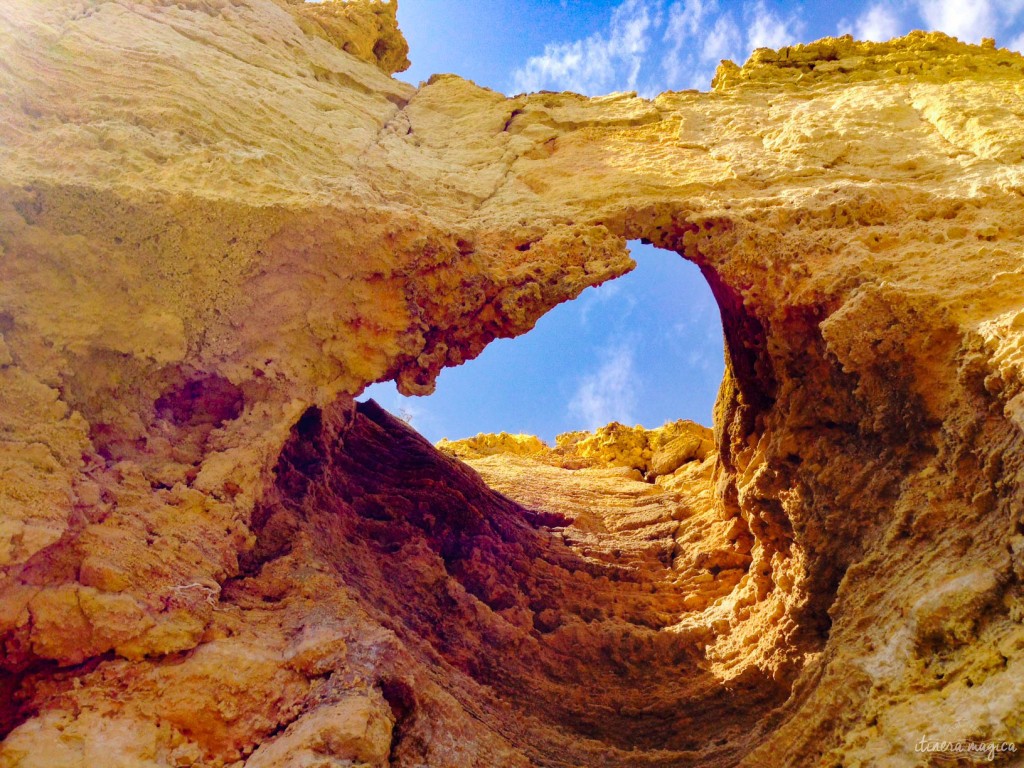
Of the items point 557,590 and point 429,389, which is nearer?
point 429,389

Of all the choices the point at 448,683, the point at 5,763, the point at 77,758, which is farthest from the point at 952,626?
the point at 5,763

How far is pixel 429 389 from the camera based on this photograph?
5.77 m

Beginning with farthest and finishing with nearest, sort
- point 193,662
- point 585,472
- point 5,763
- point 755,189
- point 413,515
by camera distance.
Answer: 1. point 585,472
2. point 413,515
3. point 755,189
4. point 193,662
5. point 5,763

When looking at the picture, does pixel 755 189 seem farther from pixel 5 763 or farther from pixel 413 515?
pixel 5 763

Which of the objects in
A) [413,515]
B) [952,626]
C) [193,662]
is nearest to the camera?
[952,626]

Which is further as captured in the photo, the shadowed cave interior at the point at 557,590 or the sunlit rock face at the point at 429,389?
the shadowed cave interior at the point at 557,590

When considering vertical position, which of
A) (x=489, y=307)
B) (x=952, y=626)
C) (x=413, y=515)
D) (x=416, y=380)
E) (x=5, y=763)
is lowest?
(x=5, y=763)

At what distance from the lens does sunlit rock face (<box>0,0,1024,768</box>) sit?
11.4 ft

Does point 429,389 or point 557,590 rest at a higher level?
point 429,389

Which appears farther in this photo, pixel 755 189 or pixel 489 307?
pixel 755 189

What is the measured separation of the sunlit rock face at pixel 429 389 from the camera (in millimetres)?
3477

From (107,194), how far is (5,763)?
3348 mm

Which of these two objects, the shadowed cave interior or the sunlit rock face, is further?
the shadowed cave interior

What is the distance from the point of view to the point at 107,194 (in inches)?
172
